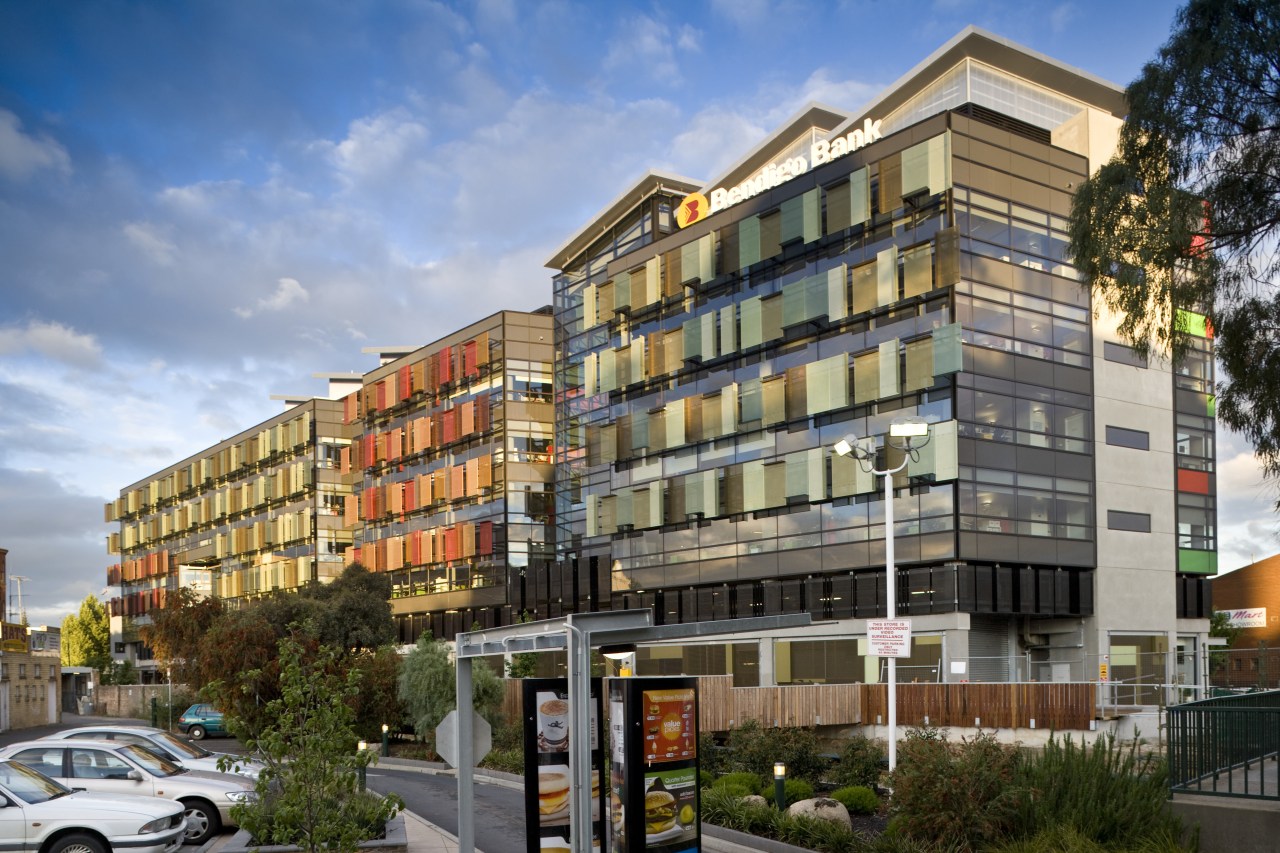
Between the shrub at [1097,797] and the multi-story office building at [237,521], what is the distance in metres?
73.0

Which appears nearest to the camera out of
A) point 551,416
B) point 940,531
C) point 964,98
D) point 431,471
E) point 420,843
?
point 420,843

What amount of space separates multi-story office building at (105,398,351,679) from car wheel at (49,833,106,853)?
6759 centimetres

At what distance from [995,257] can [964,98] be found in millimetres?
7554

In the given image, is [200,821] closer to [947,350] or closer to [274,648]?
[274,648]

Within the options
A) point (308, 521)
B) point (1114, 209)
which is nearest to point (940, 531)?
point (1114, 209)

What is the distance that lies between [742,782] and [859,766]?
2.71 metres

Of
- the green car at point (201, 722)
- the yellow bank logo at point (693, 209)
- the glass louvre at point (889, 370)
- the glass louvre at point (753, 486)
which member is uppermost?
the yellow bank logo at point (693, 209)

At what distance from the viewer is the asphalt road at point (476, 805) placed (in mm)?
20125

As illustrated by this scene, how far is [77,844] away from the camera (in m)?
16.0

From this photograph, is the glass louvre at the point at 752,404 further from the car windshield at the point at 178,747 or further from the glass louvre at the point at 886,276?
the car windshield at the point at 178,747

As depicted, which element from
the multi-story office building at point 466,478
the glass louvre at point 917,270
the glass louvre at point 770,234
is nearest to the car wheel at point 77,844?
the glass louvre at point 917,270

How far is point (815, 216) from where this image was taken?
45469 millimetres

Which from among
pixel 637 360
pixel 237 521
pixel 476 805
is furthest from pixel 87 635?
pixel 476 805

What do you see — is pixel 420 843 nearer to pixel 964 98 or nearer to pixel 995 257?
pixel 995 257
